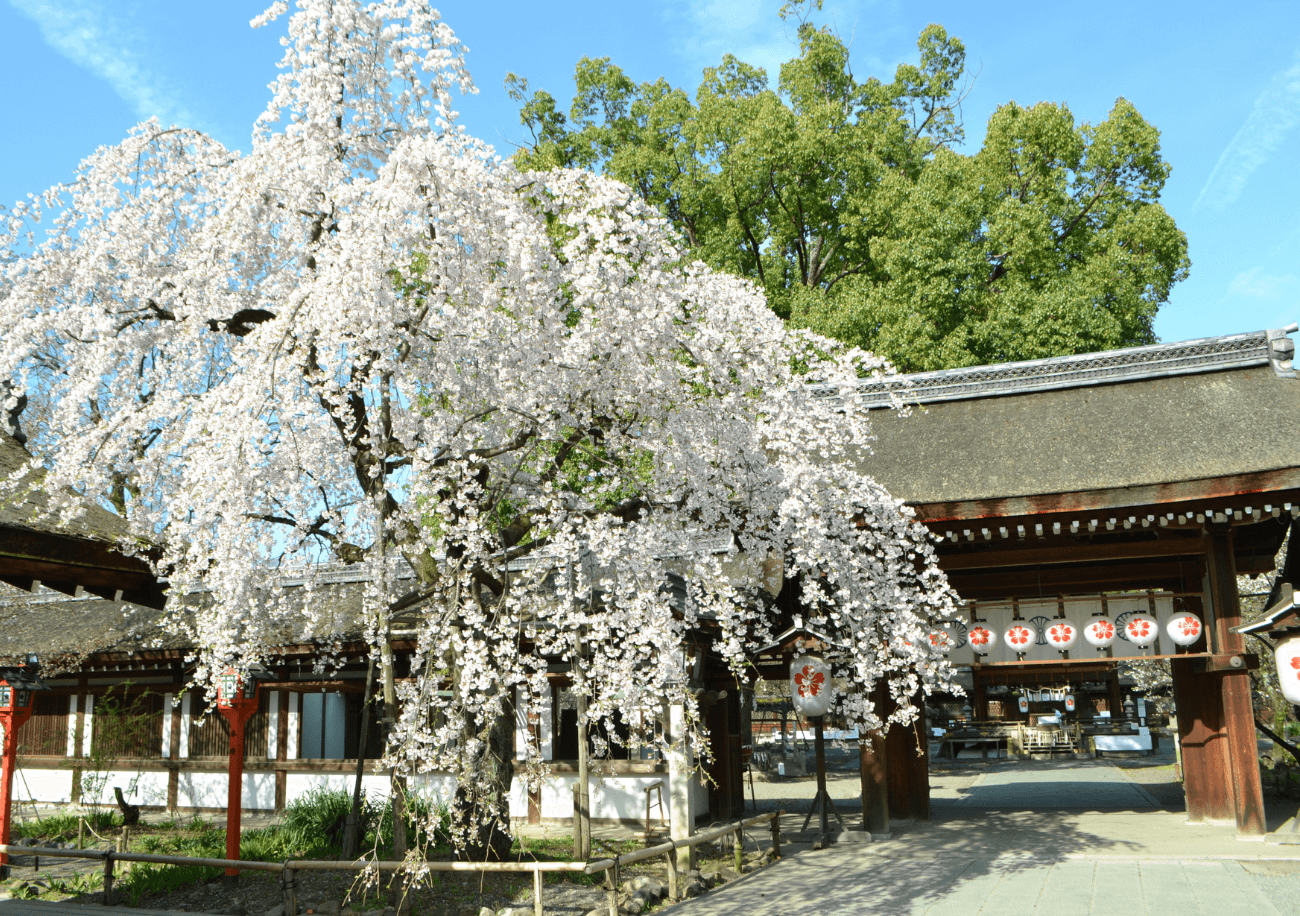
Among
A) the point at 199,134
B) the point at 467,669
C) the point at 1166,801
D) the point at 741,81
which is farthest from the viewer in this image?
the point at 741,81

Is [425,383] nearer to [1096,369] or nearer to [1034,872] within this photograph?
[1034,872]

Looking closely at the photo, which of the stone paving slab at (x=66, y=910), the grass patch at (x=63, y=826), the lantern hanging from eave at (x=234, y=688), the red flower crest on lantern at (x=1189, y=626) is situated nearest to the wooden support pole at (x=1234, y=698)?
the red flower crest on lantern at (x=1189, y=626)

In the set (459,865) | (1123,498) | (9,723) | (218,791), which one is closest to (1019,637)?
(1123,498)

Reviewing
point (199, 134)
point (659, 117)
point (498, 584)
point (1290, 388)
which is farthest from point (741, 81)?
point (498, 584)

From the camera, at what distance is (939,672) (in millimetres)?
10375

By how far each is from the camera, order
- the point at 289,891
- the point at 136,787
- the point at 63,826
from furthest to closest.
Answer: the point at 136,787 < the point at 63,826 < the point at 289,891

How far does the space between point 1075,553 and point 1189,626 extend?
1561mm

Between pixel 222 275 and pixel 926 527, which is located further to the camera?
pixel 926 527

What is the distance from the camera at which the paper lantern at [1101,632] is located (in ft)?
39.1

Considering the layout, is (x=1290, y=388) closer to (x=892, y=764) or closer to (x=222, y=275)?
(x=892, y=764)

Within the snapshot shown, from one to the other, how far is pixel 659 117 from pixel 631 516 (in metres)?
18.9

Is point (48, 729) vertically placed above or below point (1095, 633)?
below

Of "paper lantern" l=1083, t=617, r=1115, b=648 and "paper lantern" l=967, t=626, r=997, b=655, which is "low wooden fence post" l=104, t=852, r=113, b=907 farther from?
"paper lantern" l=1083, t=617, r=1115, b=648

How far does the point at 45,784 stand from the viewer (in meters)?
17.5
